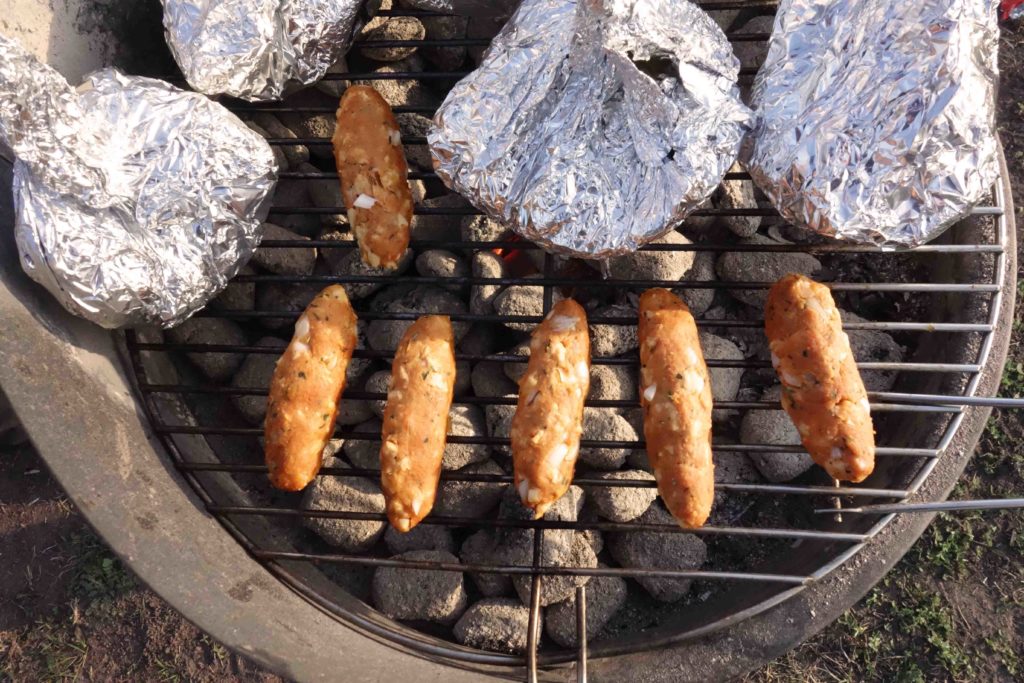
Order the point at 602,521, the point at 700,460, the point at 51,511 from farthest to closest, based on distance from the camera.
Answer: the point at 51,511 < the point at 602,521 < the point at 700,460

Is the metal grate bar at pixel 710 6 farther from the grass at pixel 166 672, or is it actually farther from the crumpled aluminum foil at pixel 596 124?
the grass at pixel 166 672

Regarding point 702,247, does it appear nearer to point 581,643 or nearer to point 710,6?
point 710,6

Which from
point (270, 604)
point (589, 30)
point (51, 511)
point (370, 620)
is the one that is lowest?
point (51, 511)

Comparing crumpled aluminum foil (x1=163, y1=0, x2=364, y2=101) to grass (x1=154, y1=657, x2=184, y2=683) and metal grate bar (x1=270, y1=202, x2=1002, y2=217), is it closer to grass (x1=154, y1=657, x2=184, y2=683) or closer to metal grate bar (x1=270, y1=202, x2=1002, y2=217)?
metal grate bar (x1=270, y1=202, x2=1002, y2=217)

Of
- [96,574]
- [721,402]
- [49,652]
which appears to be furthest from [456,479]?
[49,652]

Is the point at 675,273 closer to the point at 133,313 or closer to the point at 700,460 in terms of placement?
the point at 700,460

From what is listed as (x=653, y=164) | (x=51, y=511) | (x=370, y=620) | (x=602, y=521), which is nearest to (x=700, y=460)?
(x=602, y=521)

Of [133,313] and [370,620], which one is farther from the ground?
[133,313]
